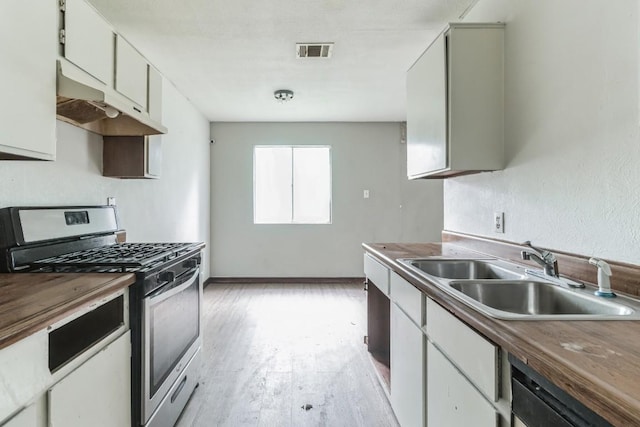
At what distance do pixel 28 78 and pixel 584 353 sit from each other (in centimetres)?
187

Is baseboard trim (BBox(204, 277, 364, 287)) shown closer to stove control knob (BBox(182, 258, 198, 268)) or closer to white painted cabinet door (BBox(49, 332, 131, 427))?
stove control knob (BBox(182, 258, 198, 268))

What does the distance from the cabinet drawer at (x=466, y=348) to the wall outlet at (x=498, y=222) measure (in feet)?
2.85

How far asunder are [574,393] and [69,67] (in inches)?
78.8

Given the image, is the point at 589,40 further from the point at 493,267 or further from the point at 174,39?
the point at 174,39

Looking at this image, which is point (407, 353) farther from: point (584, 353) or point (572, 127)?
point (572, 127)

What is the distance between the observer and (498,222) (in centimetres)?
187

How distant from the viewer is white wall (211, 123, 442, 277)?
16.1 ft

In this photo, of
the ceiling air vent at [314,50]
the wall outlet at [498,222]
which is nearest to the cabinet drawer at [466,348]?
the wall outlet at [498,222]

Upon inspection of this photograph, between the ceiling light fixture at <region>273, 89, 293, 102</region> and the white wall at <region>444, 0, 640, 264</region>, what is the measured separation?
2.16m

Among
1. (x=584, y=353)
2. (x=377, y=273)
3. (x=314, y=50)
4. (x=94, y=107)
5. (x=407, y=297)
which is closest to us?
(x=584, y=353)

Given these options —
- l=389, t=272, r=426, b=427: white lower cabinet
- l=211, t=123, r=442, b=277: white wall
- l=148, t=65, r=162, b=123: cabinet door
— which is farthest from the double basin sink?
l=211, t=123, r=442, b=277: white wall

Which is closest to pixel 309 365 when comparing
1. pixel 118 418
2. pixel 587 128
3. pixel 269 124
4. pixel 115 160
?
pixel 118 418

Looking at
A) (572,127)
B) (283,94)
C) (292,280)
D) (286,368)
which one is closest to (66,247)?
(286,368)

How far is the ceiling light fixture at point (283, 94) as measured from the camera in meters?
3.60
